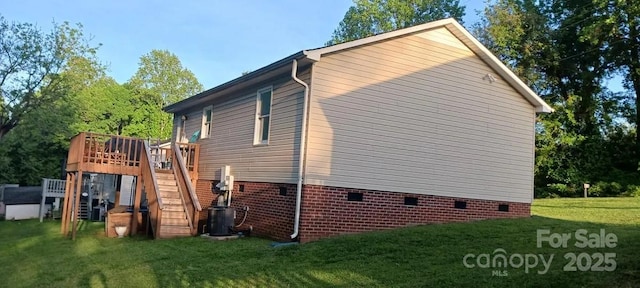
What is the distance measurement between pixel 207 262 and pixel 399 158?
495cm

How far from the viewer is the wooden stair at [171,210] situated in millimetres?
12227

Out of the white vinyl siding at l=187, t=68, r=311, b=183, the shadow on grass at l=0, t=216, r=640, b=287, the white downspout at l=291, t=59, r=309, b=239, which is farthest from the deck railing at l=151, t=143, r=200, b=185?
the white downspout at l=291, t=59, r=309, b=239

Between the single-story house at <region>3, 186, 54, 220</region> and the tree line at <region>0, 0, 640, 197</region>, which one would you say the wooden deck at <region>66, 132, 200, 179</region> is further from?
the tree line at <region>0, 0, 640, 197</region>

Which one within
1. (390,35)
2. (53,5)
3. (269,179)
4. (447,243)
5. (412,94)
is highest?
(53,5)

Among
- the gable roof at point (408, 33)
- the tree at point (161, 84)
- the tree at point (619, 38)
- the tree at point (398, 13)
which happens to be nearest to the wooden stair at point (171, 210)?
the gable roof at point (408, 33)

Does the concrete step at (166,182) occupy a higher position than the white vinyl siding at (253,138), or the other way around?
the white vinyl siding at (253,138)

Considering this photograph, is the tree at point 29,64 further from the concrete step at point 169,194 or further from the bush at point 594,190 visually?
the bush at point 594,190

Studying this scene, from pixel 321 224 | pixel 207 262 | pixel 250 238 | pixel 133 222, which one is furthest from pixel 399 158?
pixel 133 222

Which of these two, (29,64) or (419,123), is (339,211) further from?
(29,64)

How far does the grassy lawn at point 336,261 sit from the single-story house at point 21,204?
44.8 feet

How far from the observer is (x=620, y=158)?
25547mm

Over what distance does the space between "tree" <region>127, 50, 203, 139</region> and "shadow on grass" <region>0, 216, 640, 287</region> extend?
107ft

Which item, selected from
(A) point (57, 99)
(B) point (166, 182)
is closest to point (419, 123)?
(B) point (166, 182)

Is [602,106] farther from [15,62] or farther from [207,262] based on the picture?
[15,62]
